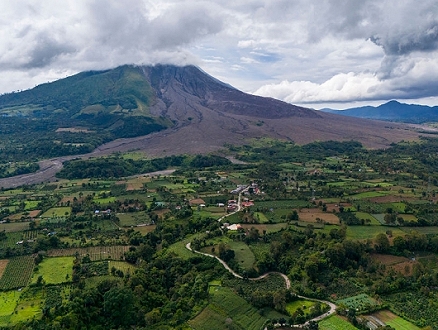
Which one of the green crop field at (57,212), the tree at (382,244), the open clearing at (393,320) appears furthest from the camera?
the green crop field at (57,212)

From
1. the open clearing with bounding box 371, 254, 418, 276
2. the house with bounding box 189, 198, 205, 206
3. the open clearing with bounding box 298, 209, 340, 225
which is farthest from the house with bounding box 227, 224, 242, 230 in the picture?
the open clearing with bounding box 371, 254, 418, 276

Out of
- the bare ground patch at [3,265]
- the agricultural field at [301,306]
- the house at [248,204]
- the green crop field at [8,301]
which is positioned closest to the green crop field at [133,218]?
the house at [248,204]

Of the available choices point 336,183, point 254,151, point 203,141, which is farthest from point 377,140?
point 336,183

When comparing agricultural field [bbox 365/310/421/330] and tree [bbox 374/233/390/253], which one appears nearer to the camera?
agricultural field [bbox 365/310/421/330]

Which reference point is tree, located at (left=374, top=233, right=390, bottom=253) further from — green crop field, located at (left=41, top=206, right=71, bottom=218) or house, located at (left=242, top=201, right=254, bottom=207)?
green crop field, located at (left=41, top=206, right=71, bottom=218)

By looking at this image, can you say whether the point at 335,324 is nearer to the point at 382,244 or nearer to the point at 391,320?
the point at 391,320

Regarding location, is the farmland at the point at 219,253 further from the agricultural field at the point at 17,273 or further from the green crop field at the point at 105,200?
the green crop field at the point at 105,200

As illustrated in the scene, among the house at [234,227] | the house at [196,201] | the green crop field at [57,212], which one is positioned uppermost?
the house at [234,227]
